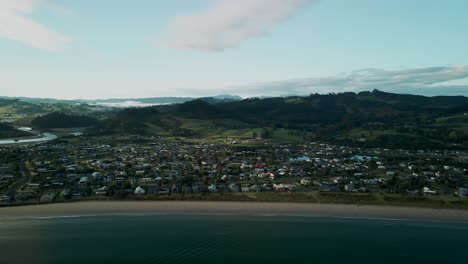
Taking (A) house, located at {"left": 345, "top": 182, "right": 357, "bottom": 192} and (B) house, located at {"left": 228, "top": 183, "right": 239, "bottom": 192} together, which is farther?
(A) house, located at {"left": 345, "top": 182, "right": 357, "bottom": 192}

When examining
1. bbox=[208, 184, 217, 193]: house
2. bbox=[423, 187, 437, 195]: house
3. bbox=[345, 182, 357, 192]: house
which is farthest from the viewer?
bbox=[345, 182, 357, 192]: house

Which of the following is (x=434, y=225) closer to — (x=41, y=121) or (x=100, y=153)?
(x=100, y=153)

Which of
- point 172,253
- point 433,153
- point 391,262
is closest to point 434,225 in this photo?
point 391,262

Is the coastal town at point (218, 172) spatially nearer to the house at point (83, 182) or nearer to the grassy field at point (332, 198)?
the house at point (83, 182)

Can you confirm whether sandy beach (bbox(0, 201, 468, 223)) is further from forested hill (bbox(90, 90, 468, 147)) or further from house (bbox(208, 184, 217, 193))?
forested hill (bbox(90, 90, 468, 147))

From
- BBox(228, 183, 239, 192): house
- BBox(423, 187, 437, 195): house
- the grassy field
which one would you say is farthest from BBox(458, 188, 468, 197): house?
BBox(228, 183, 239, 192): house

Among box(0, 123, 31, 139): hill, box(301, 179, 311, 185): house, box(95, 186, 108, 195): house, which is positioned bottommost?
box(0, 123, 31, 139): hill

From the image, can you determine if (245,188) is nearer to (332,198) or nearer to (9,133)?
(332,198)
